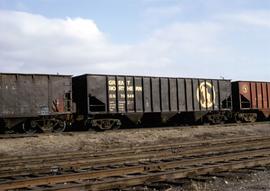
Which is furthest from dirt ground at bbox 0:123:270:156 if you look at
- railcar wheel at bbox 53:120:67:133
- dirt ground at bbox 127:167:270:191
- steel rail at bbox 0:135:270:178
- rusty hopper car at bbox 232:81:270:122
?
dirt ground at bbox 127:167:270:191

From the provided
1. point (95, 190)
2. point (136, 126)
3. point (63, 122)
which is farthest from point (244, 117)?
point (95, 190)

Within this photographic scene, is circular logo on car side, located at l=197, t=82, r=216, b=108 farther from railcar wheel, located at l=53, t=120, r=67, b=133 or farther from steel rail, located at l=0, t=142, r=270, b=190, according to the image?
steel rail, located at l=0, t=142, r=270, b=190

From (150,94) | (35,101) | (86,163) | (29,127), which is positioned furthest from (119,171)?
(150,94)

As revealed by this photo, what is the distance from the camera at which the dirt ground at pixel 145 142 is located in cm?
995

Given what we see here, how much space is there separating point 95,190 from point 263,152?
305 inches

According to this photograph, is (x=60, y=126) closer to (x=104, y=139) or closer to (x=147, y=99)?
(x=104, y=139)

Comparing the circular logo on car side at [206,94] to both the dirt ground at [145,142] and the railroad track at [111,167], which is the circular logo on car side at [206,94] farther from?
the railroad track at [111,167]

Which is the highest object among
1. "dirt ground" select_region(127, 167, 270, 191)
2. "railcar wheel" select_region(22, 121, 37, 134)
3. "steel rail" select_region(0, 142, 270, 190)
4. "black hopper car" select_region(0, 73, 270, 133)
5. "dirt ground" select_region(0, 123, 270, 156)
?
"black hopper car" select_region(0, 73, 270, 133)

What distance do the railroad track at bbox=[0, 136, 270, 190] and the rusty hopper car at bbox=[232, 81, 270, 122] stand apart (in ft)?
52.9

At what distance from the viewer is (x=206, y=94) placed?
101 ft

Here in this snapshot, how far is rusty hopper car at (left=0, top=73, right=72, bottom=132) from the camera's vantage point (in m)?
22.2

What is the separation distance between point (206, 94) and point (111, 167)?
1935cm

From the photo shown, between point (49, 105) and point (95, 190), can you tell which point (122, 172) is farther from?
point (49, 105)

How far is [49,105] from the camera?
23.5 meters
